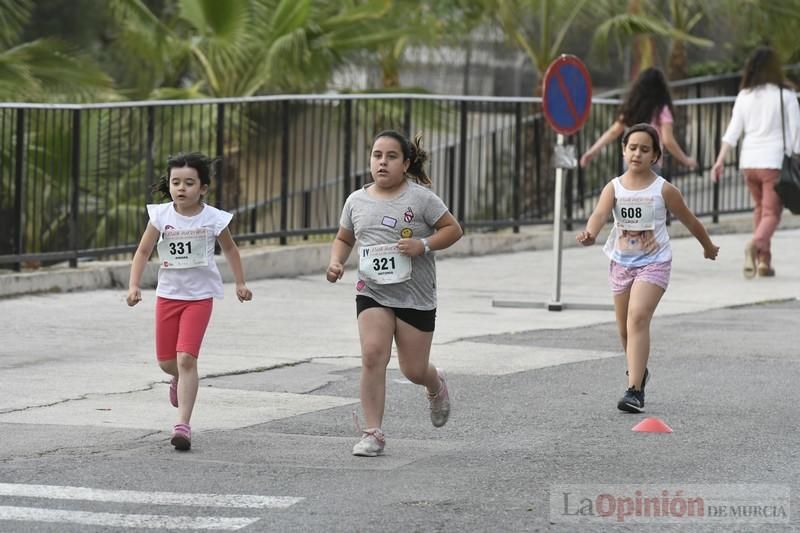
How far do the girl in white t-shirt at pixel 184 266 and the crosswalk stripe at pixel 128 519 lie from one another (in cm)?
181

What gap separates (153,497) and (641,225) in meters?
3.58

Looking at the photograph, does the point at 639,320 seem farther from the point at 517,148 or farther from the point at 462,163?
the point at 517,148

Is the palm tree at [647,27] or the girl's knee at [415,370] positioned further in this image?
the palm tree at [647,27]

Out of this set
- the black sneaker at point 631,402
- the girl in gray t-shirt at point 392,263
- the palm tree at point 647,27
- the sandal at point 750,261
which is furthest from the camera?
the palm tree at point 647,27

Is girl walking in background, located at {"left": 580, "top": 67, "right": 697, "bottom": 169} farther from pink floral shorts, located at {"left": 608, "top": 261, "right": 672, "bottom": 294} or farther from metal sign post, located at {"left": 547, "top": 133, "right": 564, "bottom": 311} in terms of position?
pink floral shorts, located at {"left": 608, "top": 261, "right": 672, "bottom": 294}

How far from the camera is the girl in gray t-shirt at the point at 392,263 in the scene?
802cm

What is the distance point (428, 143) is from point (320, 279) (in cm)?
348

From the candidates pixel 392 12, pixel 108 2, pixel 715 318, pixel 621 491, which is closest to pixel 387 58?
pixel 392 12

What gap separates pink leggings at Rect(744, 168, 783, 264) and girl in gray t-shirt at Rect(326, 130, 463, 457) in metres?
8.34

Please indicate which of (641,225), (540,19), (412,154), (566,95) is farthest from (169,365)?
(540,19)

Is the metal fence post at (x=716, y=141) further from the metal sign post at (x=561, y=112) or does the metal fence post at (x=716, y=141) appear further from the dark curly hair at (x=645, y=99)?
the metal sign post at (x=561, y=112)

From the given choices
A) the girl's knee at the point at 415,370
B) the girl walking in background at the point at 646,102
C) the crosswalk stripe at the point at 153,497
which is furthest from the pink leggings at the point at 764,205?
the crosswalk stripe at the point at 153,497

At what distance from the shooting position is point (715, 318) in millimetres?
13758

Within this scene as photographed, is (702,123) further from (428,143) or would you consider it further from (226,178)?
(226,178)
